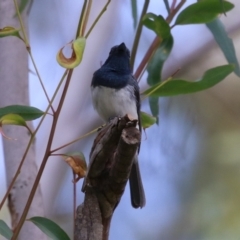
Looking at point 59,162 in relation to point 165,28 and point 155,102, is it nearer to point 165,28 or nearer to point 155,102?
point 155,102

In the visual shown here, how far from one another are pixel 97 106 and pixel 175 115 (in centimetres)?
125

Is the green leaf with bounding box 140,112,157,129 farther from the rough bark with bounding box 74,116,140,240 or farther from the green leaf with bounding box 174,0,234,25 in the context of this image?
the green leaf with bounding box 174,0,234,25

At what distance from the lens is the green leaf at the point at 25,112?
50.4 inches

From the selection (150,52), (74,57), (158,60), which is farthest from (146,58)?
(74,57)

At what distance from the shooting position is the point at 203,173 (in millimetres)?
3293

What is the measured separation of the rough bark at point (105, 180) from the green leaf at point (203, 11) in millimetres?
460

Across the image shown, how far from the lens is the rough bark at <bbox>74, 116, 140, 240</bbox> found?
1165mm

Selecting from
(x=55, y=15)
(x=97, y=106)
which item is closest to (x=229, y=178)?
(x=55, y=15)

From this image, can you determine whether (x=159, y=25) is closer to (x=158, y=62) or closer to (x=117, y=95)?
(x=158, y=62)

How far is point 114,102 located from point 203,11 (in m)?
0.47

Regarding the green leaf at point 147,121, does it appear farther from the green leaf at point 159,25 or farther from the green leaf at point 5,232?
the green leaf at point 5,232

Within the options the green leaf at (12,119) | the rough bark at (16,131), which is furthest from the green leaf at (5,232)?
the rough bark at (16,131)

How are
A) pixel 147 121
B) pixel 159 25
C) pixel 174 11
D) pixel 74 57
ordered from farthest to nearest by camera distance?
1. pixel 174 11
2. pixel 159 25
3. pixel 147 121
4. pixel 74 57

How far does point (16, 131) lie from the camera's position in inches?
66.8
